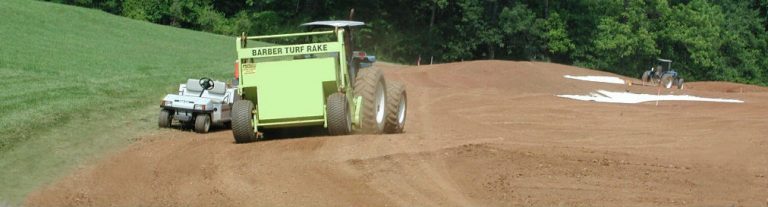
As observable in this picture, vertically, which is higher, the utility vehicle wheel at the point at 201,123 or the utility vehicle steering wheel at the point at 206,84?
the utility vehicle steering wheel at the point at 206,84

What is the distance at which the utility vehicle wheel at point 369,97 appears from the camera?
17.1 metres

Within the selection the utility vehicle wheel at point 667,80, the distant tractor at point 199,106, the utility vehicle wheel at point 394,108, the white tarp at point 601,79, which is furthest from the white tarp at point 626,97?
the distant tractor at point 199,106

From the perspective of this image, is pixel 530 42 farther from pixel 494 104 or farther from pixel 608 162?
pixel 608 162

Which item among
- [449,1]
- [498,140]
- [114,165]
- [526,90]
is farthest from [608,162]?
[449,1]

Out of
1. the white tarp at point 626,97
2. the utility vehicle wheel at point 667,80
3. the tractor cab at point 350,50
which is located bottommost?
the utility vehicle wheel at point 667,80

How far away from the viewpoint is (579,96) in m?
34.0

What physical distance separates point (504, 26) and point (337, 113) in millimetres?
57024

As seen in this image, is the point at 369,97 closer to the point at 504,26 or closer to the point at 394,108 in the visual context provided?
the point at 394,108

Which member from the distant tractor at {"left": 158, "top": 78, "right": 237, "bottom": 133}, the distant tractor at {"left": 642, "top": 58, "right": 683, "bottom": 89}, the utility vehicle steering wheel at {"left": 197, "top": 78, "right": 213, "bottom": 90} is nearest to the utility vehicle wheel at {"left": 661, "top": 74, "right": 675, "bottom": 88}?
the distant tractor at {"left": 642, "top": 58, "right": 683, "bottom": 89}

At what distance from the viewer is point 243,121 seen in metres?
16.2

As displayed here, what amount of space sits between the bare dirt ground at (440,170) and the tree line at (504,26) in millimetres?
52450

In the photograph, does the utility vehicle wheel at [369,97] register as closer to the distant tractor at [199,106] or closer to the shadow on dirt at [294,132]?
the shadow on dirt at [294,132]

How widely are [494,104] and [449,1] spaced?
49.0 meters

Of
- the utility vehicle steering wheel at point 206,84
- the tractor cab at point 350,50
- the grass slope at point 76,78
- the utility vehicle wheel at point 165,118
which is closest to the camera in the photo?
the grass slope at point 76,78
